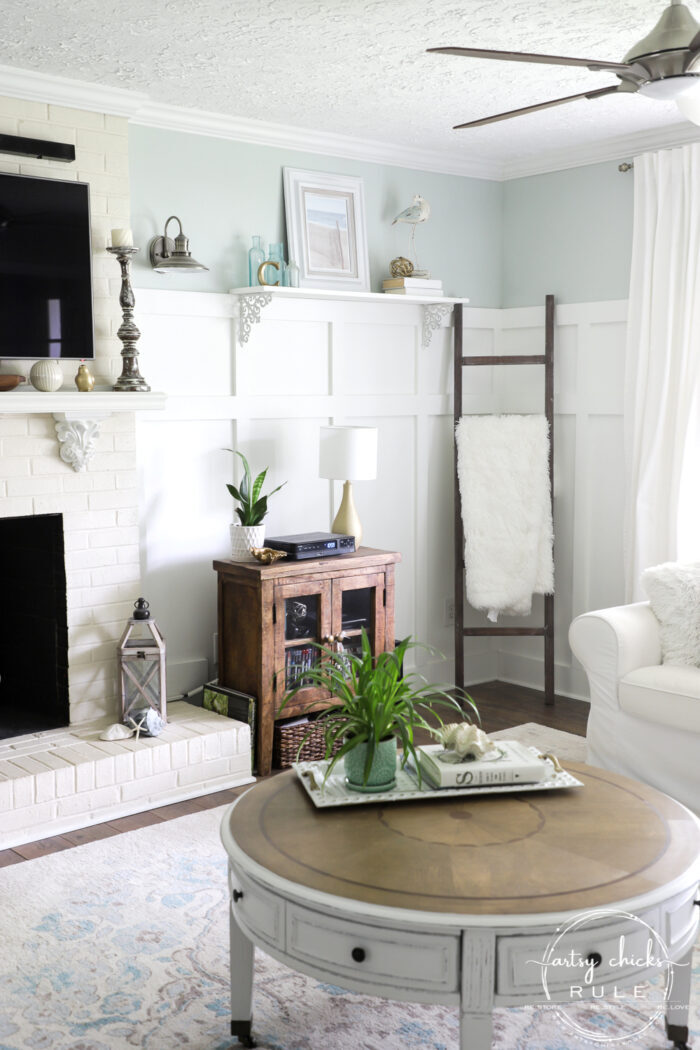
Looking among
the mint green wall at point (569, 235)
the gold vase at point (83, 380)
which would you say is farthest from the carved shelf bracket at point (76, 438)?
the mint green wall at point (569, 235)

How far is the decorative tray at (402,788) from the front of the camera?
234cm

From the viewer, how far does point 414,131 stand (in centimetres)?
448

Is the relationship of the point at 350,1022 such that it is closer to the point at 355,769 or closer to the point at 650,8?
the point at 355,769

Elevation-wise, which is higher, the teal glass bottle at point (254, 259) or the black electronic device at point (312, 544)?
the teal glass bottle at point (254, 259)

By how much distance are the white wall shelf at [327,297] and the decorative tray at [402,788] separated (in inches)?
92.2

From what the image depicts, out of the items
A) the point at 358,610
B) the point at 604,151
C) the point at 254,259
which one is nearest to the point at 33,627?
the point at 358,610

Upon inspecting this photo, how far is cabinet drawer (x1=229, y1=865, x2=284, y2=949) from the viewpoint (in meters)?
1.98

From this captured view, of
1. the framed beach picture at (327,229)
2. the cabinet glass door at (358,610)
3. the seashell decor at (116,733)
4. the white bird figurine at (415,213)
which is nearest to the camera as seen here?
the seashell decor at (116,733)

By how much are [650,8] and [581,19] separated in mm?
204

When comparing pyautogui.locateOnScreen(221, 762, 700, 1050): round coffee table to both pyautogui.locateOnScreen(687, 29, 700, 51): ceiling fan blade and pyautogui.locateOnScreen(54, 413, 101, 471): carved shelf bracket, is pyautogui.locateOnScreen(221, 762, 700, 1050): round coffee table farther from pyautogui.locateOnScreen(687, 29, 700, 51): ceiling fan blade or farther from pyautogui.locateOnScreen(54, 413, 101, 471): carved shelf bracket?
pyautogui.locateOnScreen(54, 413, 101, 471): carved shelf bracket

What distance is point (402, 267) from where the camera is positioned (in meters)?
4.80

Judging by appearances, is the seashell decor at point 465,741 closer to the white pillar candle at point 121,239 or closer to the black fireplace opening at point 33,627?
the black fireplace opening at point 33,627

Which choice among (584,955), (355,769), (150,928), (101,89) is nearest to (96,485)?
(101,89)

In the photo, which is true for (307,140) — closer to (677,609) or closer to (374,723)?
(677,609)
